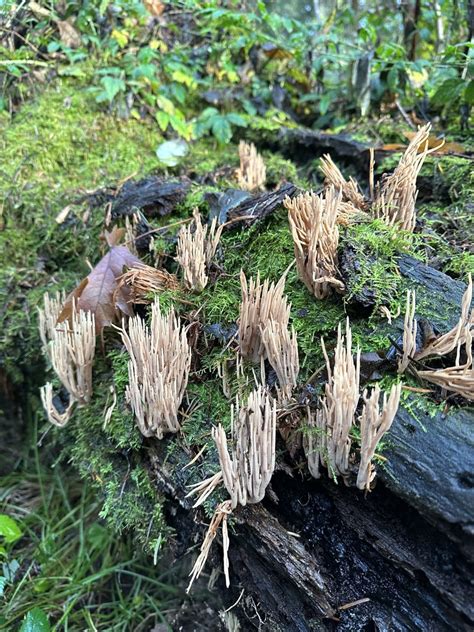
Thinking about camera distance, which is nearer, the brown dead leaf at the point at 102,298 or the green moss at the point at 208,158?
the brown dead leaf at the point at 102,298

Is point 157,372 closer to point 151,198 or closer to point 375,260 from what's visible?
point 375,260

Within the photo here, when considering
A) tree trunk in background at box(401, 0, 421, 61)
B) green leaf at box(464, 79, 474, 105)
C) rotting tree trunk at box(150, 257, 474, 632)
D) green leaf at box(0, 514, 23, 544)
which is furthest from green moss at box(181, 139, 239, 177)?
green leaf at box(0, 514, 23, 544)

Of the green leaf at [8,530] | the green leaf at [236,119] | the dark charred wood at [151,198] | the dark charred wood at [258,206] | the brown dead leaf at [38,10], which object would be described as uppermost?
the brown dead leaf at [38,10]

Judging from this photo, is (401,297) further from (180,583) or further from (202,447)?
(180,583)

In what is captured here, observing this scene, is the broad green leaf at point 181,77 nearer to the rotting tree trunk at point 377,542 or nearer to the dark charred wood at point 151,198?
the dark charred wood at point 151,198

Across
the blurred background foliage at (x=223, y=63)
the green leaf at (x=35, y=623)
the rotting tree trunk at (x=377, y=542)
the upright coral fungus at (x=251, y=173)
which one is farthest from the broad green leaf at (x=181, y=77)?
the green leaf at (x=35, y=623)

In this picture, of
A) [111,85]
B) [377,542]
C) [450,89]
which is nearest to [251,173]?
[450,89]

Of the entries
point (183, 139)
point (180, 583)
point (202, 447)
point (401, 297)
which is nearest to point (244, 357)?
point (202, 447)
